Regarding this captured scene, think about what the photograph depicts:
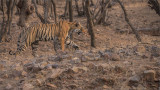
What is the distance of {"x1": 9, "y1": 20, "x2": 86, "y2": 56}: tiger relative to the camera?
8.95m

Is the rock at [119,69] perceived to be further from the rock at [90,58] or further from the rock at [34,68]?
the rock at [34,68]

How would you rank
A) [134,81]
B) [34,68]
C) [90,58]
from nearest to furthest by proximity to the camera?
1. [134,81]
2. [34,68]
3. [90,58]

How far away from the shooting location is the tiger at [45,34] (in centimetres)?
895

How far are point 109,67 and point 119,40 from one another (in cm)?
753

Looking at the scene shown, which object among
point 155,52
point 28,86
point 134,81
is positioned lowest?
point 28,86

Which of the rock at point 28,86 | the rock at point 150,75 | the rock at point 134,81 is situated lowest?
the rock at point 28,86

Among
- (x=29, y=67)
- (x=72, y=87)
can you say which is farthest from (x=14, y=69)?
(x=72, y=87)

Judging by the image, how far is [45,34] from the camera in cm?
928

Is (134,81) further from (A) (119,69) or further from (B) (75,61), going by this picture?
(B) (75,61)

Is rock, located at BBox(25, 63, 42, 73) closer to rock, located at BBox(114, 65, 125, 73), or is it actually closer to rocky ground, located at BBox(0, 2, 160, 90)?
rocky ground, located at BBox(0, 2, 160, 90)

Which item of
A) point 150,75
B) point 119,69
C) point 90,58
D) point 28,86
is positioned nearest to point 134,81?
point 150,75

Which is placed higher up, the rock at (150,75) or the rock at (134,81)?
the rock at (150,75)

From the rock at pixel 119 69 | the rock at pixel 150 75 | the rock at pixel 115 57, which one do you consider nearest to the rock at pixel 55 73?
the rock at pixel 119 69

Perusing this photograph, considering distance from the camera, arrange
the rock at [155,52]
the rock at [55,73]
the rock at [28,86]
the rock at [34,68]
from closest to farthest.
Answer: the rock at [28,86]
the rock at [55,73]
the rock at [34,68]
the rock at [155,52]
